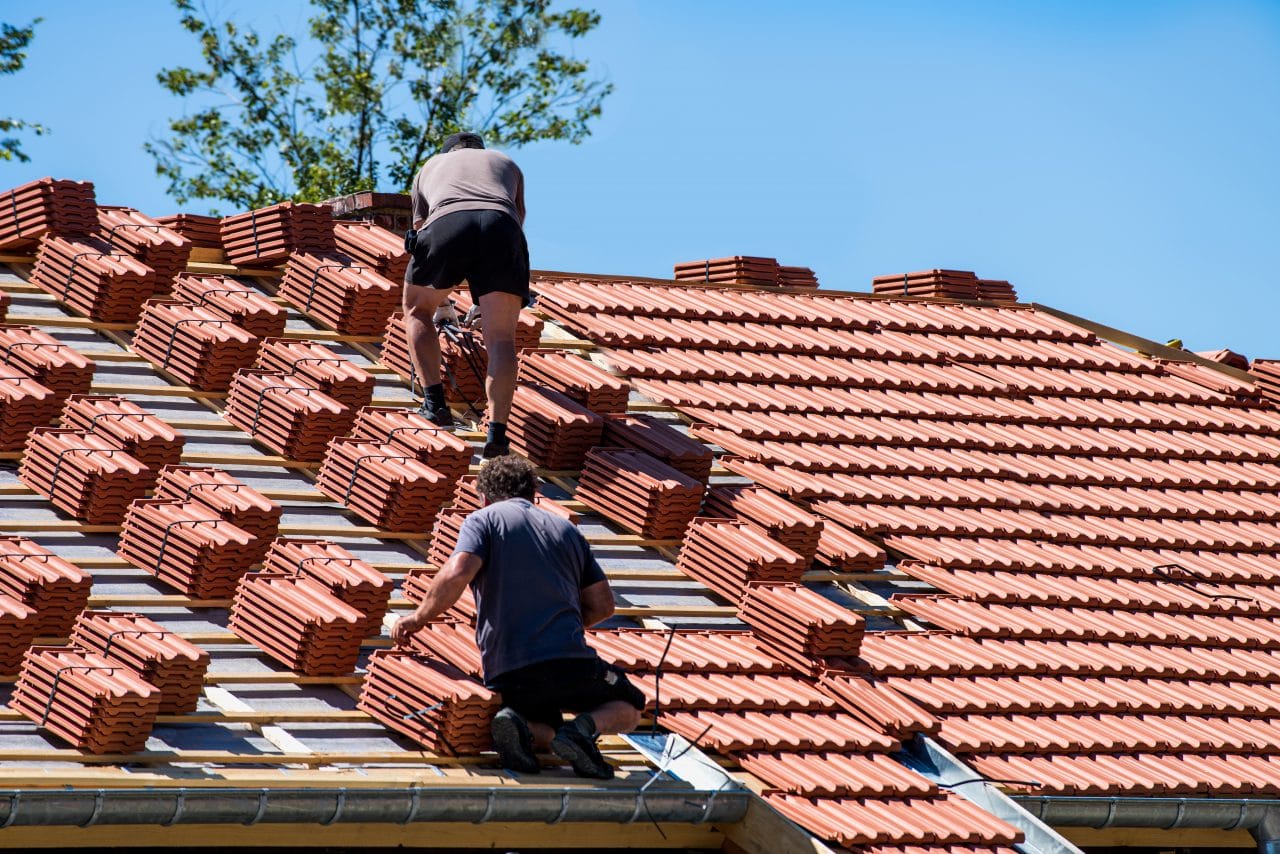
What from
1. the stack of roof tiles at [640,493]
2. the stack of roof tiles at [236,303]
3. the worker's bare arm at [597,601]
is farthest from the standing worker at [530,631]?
the stack of roof tiles at [236,303]

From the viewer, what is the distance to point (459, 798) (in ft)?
20.1

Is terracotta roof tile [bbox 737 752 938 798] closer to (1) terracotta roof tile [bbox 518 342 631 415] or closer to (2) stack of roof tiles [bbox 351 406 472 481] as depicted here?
(2) stack of roof tiles [bbox 351 406 472 481]

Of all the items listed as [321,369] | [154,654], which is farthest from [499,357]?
[154,654]

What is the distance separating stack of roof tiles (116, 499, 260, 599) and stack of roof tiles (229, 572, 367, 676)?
22 cm

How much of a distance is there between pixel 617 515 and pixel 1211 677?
320cm

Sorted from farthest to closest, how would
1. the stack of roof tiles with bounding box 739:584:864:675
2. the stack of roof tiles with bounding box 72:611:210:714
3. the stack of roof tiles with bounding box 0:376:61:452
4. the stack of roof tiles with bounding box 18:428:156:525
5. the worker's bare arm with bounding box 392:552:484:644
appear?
the stack of roof tiles with bounding box 0:376:61:452
the stack of roof tiles with bounding box 739:584:864:675
the stack of roof tiles with bounding box 18:428:156:525
the worker's bare arm with bounding box 392:552:484:644
the stack of roof tiles with bounding box 72:611:210:714

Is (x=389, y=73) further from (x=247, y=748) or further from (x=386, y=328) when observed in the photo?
(x=247, y=748)

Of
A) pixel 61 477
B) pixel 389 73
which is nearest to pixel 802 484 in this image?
pixel 61 477

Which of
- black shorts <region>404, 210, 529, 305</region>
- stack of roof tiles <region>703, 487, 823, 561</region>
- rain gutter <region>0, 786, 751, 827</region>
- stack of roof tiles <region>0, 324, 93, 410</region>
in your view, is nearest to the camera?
rain gutter <region>0, 786, 751, 827</region>

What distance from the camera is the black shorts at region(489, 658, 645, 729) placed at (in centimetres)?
684

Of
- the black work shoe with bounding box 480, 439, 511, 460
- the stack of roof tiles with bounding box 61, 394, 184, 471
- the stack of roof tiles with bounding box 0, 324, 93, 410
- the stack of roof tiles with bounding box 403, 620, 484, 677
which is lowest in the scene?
the stack of roof tiles with bounding box 403, 620, 484, 677

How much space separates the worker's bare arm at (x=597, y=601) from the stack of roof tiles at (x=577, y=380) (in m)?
2.94

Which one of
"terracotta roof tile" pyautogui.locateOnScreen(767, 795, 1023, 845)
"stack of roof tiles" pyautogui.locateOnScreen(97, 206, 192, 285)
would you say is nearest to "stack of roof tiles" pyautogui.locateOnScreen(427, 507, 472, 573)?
"terracotta roof tile" pyautogui.locateOnScreen(767, 795, 1023, 845)

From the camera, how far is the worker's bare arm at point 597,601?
7.18 m
